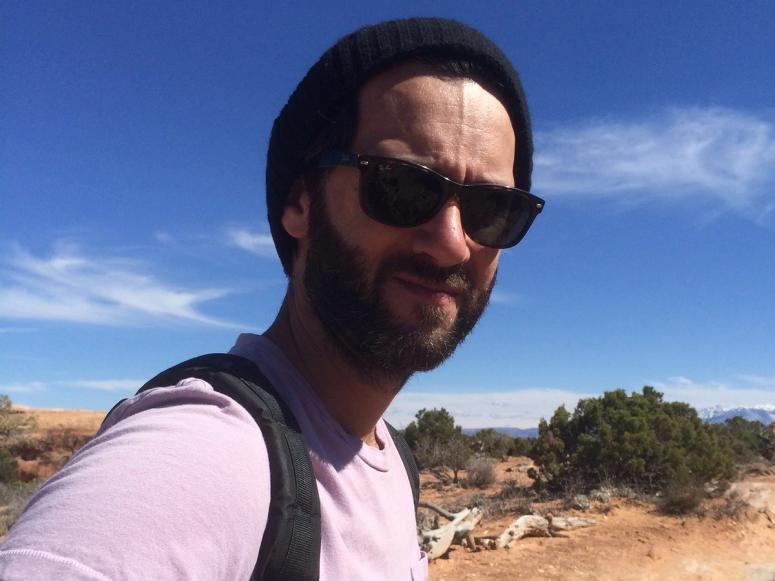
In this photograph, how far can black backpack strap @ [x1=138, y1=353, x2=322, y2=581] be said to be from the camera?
873 millimetres

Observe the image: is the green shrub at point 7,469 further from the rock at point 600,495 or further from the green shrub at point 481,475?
A: the rock at point 600,495

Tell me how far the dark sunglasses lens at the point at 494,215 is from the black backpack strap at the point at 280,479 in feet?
2.35

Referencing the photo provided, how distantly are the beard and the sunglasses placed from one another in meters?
0.10

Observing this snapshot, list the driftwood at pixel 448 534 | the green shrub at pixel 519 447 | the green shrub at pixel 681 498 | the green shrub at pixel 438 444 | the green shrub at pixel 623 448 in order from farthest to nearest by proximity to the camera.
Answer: the green shrub at pixel 519 447 → the green shrub at pixel 438 444 → the green shrub at pixel 623 448 → the green shrub at pixel 681 498 → the driftwood at pixel 448 534

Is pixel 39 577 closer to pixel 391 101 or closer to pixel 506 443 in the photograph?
pixel 391 101

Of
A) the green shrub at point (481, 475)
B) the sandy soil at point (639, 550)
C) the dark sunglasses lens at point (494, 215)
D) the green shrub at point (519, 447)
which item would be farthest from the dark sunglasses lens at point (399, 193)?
the green shrub at point (519, 447)

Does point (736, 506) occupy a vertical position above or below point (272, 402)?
below

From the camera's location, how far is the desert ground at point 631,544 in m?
7.41

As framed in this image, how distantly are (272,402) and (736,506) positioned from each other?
11.7 metres

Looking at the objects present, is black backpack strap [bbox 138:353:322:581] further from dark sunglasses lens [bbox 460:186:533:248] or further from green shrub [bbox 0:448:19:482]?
green shrub [bbox 0:448:19:482]

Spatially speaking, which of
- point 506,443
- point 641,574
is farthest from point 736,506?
point 506,443

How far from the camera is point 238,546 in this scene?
0.80 meters

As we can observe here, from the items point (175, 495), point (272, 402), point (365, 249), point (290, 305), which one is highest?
point (365, 249)

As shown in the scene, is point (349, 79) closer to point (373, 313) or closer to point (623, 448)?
point (373, 313)
